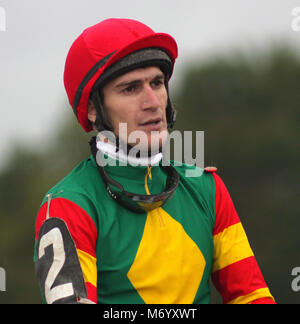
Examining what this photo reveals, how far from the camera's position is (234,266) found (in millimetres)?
3652

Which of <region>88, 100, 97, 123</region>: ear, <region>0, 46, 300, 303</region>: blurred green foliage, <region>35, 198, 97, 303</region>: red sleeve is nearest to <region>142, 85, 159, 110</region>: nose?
<region>88, 100, 97, 123</region>: ear

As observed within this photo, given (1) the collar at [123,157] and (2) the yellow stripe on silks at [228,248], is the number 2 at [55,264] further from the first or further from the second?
(2) the yellow stripe on silks at [228,248]

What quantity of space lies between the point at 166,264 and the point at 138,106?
31.7 inches

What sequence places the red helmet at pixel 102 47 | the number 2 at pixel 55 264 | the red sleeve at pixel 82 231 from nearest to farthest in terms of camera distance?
the number 2 at pixel 55 264, the red sleeve at pixel 82 231, the red helmet at pixel 102 47

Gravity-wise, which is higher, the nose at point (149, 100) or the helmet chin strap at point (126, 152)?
the nose at point (149, 100)

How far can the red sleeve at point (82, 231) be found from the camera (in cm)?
319

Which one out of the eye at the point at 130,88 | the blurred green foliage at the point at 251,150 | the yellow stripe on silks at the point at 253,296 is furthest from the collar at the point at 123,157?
the blurred green foliage at the point at 251,150

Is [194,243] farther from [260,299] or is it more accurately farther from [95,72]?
[95,72]

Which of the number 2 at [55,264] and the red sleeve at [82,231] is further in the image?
the red sleeve at [82,231]

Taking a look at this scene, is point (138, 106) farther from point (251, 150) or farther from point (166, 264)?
point (251, 150)

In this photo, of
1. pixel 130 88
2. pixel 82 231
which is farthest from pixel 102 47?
pixel 82 231

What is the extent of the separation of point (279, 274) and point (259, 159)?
391cm

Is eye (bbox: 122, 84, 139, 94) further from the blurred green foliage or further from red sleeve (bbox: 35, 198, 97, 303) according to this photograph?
the blurred green foliage

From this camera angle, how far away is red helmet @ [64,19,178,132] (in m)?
3.49
